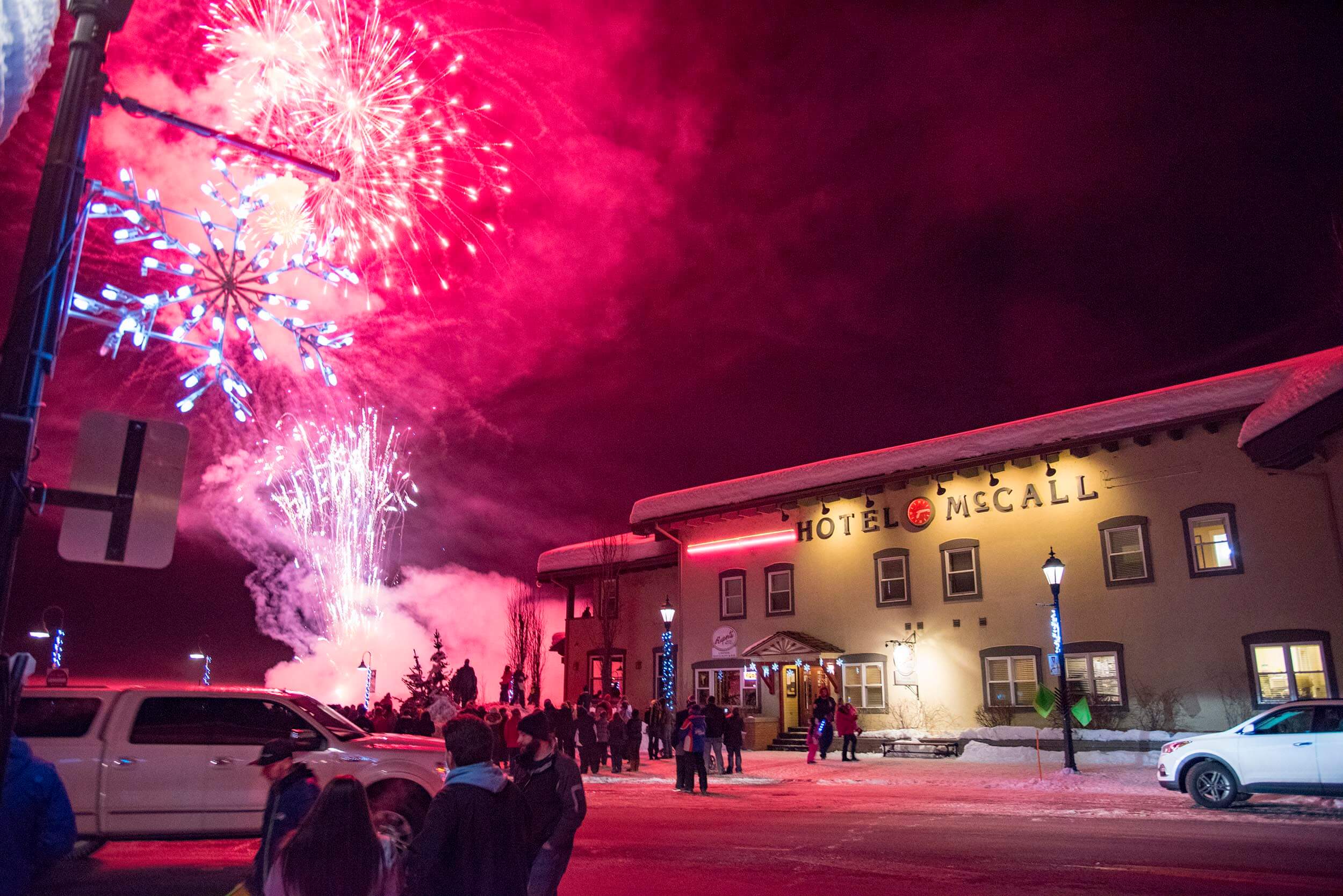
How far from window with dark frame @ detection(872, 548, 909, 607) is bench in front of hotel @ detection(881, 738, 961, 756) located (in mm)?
4087

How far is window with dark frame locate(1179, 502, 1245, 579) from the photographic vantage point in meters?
21.9

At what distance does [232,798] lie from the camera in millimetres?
9281

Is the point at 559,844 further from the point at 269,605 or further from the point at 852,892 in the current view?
the point at 269,605

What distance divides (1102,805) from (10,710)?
49.8 ft

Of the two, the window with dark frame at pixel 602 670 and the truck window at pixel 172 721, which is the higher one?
the window with dark frame at pixel 602 670

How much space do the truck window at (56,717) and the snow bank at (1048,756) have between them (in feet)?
68.3

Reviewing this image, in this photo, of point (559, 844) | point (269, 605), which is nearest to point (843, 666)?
point (559, 844)

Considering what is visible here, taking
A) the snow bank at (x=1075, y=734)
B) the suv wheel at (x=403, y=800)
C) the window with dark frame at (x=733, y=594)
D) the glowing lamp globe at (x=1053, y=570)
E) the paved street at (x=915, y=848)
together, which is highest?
the window with dark frame at (x=733, y=594)

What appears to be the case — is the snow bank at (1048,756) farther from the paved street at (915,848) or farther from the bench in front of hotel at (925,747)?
the paved street at (915,848)

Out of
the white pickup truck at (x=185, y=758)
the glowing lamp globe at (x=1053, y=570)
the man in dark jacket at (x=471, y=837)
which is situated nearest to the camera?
the man in dark jacket at (x=471, y=837)

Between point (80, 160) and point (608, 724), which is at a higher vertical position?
point (80, 160)

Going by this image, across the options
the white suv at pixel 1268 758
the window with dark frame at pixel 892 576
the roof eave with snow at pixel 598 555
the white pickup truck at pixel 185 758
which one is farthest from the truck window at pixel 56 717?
the roof eave with snow at pixel 598 555

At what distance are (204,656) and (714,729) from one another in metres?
29.7

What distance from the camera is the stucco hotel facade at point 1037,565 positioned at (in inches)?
821
